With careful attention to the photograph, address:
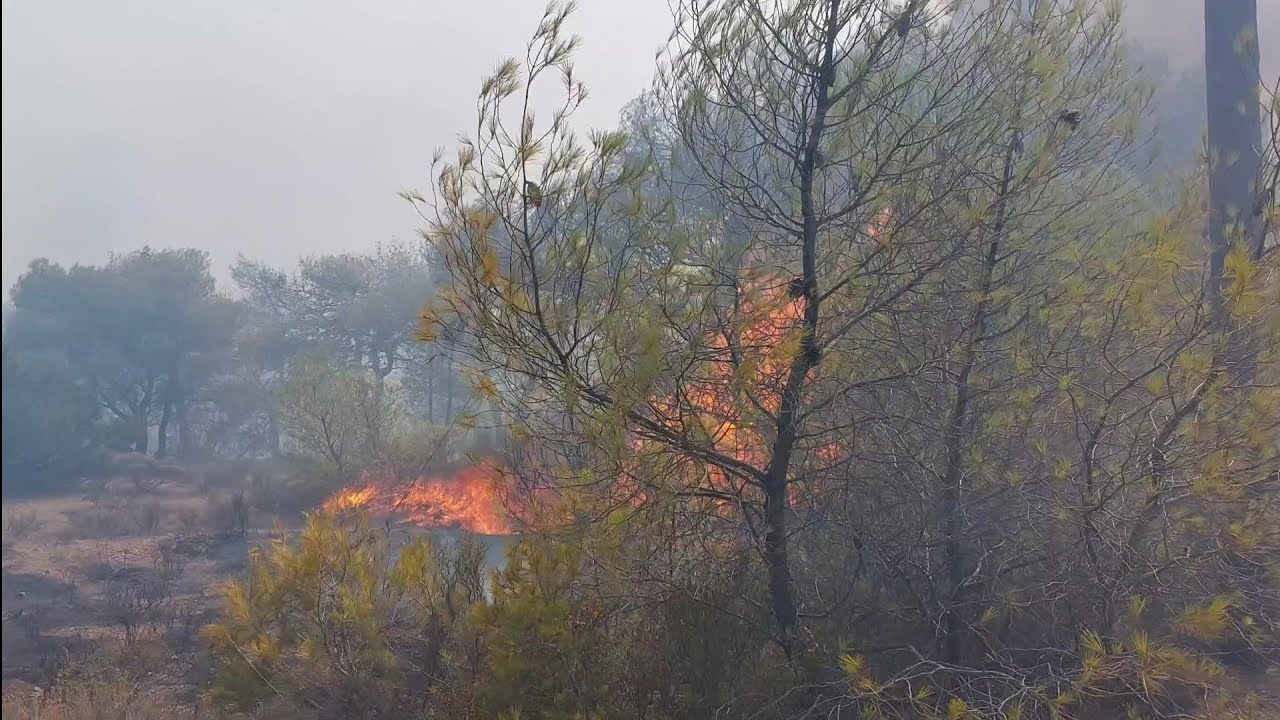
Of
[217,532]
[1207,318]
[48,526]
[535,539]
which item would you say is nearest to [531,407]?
[535,539]

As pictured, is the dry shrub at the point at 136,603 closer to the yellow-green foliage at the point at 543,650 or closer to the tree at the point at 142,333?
the tree at the point at 142,333

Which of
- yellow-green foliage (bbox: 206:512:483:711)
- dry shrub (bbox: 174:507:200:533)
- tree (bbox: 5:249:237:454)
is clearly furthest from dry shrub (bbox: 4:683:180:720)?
dry shrub (bbox: 174:507:200:533)

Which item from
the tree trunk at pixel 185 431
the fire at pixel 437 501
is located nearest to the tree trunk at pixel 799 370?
the fire at pixel 437 501

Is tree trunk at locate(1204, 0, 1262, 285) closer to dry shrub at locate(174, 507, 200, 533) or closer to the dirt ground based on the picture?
the dirt ground

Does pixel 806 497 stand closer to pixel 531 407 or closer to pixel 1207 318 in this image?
pixel 531 407

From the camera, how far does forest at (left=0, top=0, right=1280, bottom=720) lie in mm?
3652

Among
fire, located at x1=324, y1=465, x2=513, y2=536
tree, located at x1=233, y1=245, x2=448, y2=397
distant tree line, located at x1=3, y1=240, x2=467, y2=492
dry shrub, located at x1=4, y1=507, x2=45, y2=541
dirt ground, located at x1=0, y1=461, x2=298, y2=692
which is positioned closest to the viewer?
dirt ground, located at x1=0, y1=461, x2=298, y2=692

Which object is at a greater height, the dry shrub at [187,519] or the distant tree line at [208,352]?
the distant tree line at [208,352]

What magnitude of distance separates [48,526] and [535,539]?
9598 mm

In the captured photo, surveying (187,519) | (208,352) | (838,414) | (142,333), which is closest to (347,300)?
(208,352)

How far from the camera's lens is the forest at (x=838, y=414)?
12.0ft

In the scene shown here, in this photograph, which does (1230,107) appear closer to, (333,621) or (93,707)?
(333,621)

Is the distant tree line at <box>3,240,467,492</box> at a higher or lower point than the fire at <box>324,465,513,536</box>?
higher

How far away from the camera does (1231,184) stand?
613 cm
